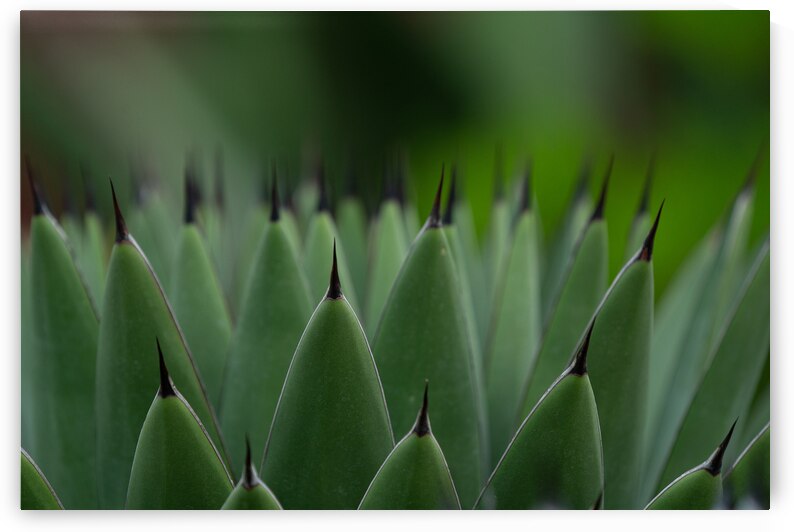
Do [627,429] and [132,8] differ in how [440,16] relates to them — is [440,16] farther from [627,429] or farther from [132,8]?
[627,429]

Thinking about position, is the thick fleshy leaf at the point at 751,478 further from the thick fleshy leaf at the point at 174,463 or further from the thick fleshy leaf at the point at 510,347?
the thick fleshy leaf at the point at 174,463

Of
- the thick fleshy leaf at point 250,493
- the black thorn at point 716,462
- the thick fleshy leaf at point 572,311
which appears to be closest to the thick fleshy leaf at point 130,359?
the thick fleshy leaf at point 250,493

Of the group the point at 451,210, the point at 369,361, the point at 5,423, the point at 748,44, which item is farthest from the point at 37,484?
the point at 748,44

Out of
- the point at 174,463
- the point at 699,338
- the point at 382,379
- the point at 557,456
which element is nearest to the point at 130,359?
the point at 174,463

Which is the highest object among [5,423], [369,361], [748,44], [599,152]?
[748,44]

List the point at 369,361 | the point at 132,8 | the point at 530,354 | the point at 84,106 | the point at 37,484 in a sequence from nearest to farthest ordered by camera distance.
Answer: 1. the point at 369,361
2. the point at 37,484
3. the point at 530,354
4. the point at 132,8
5. the point at 84,106

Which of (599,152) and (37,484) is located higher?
(599,152)

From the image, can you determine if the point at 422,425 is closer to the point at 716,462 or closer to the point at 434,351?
the point at 434,351
